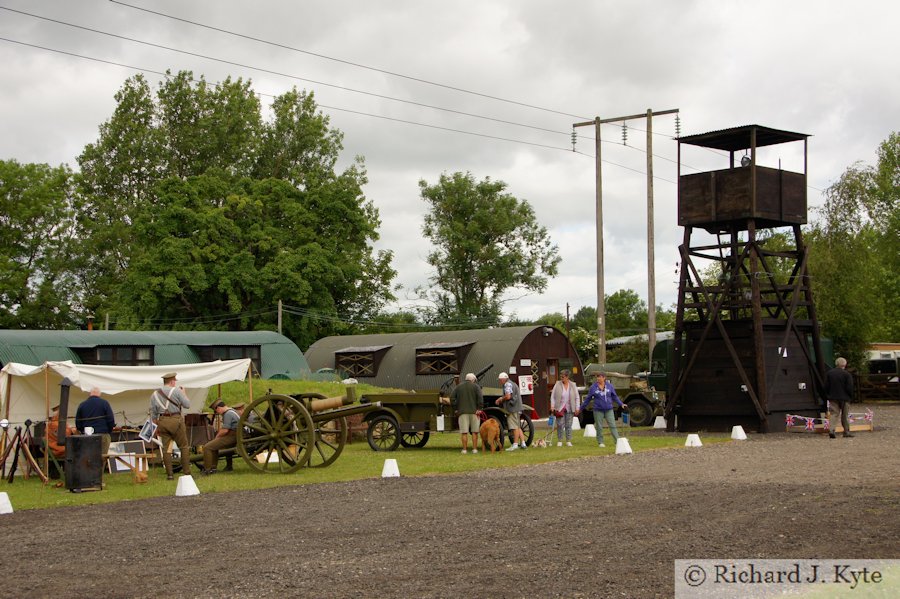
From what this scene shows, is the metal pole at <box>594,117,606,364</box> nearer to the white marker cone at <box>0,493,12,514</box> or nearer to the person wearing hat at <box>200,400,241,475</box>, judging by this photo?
the person wearing hat at <box>200,400,241,475</box>

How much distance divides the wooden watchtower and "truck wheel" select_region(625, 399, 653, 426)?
13.1 feet

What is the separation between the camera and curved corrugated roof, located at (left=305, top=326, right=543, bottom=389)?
38438mm

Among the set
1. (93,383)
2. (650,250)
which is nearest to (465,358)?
(650,250)

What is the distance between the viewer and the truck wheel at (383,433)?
2339cm

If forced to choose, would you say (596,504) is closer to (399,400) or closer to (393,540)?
(393,540)

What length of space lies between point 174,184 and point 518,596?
148ft

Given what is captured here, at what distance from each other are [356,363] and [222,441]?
2408 cm

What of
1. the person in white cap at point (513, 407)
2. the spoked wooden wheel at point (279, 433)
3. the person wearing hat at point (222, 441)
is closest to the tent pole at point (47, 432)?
the person wearing hat at point (222, 441)

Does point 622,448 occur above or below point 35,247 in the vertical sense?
below

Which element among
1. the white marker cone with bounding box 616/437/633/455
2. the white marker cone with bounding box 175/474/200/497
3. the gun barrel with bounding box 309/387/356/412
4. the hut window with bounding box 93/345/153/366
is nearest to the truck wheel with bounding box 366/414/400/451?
the gun barrel with bounding box 309/387/356/412

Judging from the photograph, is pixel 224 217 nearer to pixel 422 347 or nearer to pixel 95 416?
pixel 422 347

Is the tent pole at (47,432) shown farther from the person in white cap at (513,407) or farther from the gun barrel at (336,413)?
the person in white cap at (513,407)

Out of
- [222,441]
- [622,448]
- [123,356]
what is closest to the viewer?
[222,441]

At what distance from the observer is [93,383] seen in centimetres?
1891
